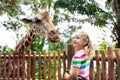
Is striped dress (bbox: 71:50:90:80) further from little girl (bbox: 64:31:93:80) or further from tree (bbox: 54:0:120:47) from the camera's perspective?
tree (bbox: 54:0:120:47)

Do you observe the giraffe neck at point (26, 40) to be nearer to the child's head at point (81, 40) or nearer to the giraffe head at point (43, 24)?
the giraffe head at point (43, 24)

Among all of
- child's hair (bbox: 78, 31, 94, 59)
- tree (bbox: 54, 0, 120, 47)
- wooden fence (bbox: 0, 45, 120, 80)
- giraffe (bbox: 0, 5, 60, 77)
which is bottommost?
wooden fence (bbox: 0, 45, 120, 80)

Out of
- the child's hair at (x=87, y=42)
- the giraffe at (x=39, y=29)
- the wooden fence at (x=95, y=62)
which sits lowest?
the wooden fence at (x=95, y=62)

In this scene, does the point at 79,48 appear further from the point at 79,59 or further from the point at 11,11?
the point at 11,11

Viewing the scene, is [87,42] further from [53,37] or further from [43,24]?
[43,24]

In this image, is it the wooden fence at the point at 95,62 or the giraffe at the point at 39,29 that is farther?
Result: the giraffe at the point at 39,29

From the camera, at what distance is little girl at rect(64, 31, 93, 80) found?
402cm

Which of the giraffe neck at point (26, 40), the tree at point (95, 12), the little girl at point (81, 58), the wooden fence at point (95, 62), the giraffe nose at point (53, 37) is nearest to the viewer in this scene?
the little girl at point (81, 58)

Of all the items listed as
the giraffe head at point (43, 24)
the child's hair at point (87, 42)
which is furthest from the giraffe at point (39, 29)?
the child's hair at point (87, 42)

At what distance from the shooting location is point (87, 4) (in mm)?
14023

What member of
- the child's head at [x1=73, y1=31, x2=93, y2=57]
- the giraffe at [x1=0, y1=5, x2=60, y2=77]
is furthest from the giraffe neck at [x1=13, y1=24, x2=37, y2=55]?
the child's head at [x1=73, y1=31, x2=93, y2=57]

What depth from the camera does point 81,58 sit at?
4.05 metres

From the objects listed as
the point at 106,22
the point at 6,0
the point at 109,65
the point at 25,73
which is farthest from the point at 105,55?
the point at 106,22

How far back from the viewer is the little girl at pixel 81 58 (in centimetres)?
402
